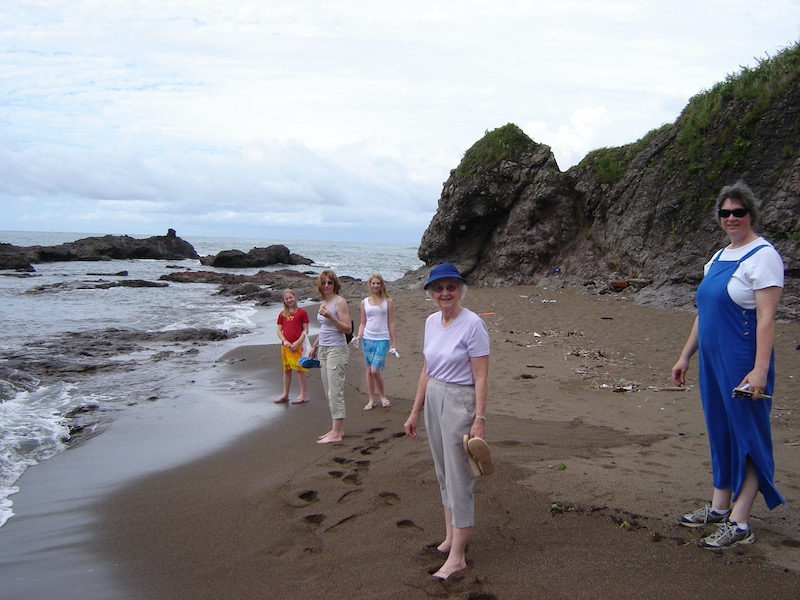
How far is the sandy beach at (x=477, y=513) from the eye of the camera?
11.5ft

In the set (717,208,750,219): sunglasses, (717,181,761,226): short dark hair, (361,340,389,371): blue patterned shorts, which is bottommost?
(361,340,389,371): blue patterned shorts

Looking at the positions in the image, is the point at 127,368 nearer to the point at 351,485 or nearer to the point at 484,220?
the point at 351,485

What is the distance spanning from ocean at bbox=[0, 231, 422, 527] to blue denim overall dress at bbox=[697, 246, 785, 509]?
16.9ft

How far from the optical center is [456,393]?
3600 millimetres

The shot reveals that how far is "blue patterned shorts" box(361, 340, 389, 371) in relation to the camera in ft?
26.7

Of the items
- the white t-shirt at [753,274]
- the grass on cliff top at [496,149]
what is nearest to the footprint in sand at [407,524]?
the white t-shirt at [753,274]

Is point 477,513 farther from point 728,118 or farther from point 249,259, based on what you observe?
point 249,259

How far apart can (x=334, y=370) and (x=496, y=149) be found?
1799 cm

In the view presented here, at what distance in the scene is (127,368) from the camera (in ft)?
39.4

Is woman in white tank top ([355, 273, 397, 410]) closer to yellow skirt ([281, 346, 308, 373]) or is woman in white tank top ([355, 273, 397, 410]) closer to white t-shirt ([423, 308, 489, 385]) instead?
yellow skirt ([281, 346, 308, 373])

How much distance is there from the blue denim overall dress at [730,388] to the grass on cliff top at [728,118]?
42.3 ft

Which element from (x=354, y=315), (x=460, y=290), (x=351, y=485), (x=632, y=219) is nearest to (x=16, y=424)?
(x=351, y=485)

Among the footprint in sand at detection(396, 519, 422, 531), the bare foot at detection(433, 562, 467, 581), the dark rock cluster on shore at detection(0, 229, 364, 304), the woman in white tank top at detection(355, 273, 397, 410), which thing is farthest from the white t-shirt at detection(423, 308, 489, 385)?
the dark rock cluster on shore at detection(0, 229, 364, 304)

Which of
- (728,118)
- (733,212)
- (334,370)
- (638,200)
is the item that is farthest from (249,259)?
(733,212)
